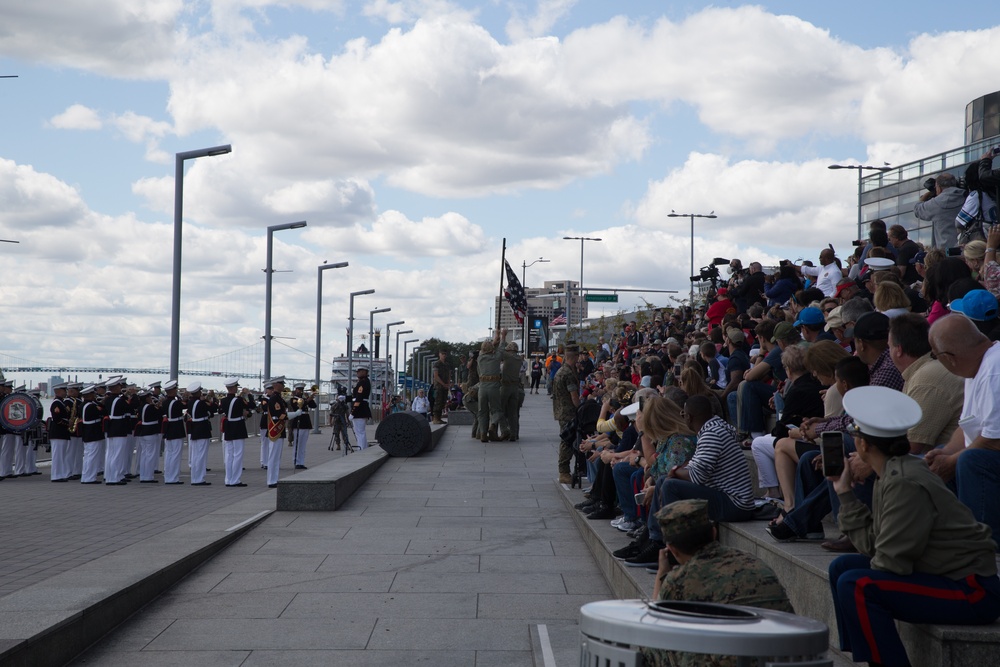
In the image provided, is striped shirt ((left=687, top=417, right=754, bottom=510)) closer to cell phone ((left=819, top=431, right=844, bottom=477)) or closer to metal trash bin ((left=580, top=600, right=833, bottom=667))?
cell phone ((left=819, top=431, right=844, bottom=477))

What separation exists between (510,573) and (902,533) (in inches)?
230

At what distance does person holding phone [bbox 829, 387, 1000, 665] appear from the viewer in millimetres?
4266

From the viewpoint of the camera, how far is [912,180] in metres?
51.7

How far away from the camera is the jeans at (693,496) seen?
24.2ft

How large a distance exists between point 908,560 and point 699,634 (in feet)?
5.07

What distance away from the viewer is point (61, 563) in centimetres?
1019

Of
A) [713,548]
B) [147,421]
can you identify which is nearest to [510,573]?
[713,548]

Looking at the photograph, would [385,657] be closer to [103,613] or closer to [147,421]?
[103,613]

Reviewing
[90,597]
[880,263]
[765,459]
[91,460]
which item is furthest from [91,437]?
[765,459]

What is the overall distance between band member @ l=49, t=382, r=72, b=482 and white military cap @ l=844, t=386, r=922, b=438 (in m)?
20.7

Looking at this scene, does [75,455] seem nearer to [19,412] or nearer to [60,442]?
[60,442]

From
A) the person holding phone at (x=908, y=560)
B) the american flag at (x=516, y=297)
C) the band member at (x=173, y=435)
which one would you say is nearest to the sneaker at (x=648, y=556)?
the person holding phone at (x=908, y=560)

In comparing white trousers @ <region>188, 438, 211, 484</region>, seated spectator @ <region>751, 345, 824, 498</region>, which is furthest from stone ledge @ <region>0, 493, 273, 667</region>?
white trousers @ <region>188, 438, 211, 484</region>

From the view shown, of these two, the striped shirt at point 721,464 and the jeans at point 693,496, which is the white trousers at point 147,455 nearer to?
the jeans at point 693,496
